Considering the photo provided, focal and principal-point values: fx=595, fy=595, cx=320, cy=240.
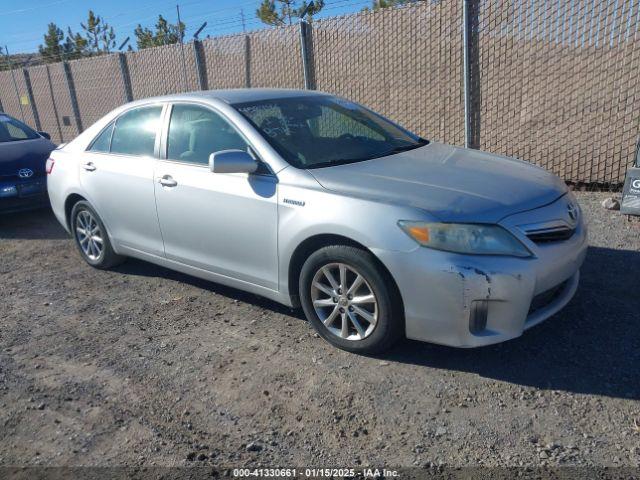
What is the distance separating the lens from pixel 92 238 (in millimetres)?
5727

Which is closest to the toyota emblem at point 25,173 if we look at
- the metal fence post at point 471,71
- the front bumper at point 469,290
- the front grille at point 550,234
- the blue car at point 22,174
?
the blue car at point 22,174

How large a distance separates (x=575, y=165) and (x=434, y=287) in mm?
4984

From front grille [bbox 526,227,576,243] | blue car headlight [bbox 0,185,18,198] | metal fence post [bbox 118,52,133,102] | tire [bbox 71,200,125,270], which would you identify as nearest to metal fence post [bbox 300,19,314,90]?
blue car headlight [bbox 0,185,18,198]

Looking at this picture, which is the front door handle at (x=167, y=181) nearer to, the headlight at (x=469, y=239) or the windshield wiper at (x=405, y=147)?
the windshield wiper at (x=405, y=147)

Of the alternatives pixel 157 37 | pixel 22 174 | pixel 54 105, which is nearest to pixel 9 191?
pixel 22 174

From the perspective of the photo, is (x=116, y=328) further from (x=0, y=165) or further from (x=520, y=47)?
(x=520, y=47)

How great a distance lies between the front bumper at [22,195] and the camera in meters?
7.65

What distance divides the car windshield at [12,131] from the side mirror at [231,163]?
5969 millimetres

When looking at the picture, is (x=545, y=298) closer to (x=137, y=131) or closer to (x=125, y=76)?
(x=137, y=131)

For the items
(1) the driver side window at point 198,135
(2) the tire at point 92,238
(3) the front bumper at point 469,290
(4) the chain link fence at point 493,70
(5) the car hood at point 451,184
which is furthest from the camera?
(4) the chain link fence at point 493,70

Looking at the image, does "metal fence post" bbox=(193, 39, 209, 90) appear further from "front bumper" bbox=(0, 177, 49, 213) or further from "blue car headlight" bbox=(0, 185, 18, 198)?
"blue car headlight" bbox=(0, 185, 18, 198)

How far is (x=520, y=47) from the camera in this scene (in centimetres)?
755

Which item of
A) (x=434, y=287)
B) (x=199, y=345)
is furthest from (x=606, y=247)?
(x=199, y=345)

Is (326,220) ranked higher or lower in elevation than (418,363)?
higher
